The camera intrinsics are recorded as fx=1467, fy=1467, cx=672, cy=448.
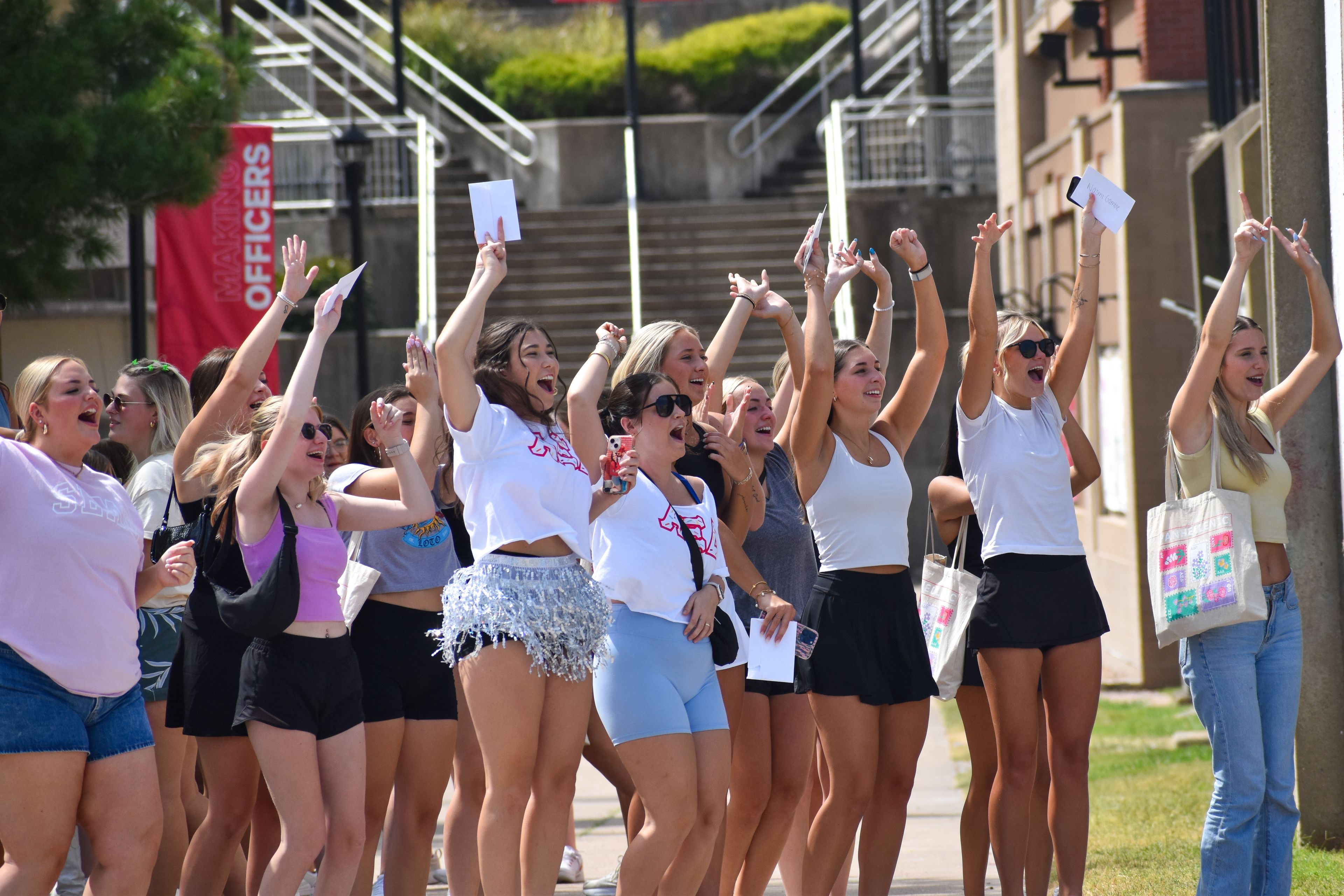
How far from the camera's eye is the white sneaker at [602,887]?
234 inches

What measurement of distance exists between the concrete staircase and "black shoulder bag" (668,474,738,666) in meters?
12.1

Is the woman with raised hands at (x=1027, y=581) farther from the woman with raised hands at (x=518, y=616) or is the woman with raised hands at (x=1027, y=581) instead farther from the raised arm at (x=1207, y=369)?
the woman with raised hands at (x=518, y=616)

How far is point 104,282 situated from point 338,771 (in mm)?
9692

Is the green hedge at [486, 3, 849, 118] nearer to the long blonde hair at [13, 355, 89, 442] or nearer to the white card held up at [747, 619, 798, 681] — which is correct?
the white card held up at [747, 619, 798, 681]

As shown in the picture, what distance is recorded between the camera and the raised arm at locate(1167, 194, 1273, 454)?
498 cm

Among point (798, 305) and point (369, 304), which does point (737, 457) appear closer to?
point (798, 305)

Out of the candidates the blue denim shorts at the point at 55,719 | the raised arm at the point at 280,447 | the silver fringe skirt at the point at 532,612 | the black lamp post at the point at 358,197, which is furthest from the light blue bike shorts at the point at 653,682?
the black lamp post at the point at 358,197

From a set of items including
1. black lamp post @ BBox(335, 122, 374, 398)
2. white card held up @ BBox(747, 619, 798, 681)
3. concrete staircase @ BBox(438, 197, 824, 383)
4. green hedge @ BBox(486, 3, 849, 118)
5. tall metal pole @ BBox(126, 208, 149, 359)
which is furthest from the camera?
green hedge @ BBox(486, 3, 849, 118)

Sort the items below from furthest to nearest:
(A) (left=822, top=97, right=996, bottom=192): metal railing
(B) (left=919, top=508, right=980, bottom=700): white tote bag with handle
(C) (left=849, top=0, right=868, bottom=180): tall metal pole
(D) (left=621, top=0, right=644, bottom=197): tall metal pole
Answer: (C) (left=849, top=0, right=868, bottom=180): tall metal pole, (D) (left=621, top=0, right=644, bottom=197): tall metal pole, (A) (left=822, top=97, right=996, bottom=192): metal railing, (B) (left=919, top=508, right=980, bottom=700): white tote bag with handle

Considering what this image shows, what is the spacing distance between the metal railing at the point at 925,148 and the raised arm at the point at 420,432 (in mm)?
15545

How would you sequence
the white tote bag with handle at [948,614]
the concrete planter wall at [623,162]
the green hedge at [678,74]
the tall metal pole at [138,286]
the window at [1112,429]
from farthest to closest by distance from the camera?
the green hedge at [678,74] < the concrete planter wall at [623,162] < the window at [1112,429] < the tall metal pole at [138,286] < the white tote bag with handle at [948,614]

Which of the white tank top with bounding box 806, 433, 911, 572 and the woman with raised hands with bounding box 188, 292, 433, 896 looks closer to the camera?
the woman with raised hands with bounding box 188, 292, 433, 896

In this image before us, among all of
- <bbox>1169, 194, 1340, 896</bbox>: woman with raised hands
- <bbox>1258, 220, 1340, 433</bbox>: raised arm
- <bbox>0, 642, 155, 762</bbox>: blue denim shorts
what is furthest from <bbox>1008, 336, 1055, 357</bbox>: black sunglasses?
<bbox>0, 642, 155, 762</bbox>: blue denim shorts

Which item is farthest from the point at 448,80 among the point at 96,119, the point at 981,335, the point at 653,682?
the point at 653,682
